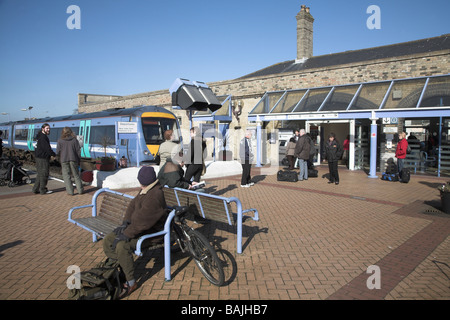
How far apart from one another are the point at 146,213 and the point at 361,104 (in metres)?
11.9

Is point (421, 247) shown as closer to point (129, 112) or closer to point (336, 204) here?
point (336, 204)

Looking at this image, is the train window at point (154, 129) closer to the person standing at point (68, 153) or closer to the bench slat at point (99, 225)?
the person standing at point (68, 153)

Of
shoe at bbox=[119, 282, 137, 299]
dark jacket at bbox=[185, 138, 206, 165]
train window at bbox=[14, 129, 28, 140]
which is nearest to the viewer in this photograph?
shoe at bbox=[119, 282, 137, 299]

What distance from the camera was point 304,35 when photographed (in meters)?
22.7

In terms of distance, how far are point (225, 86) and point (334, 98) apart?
9033 mm

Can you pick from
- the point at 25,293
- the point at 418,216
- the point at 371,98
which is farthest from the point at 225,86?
the point at 25,293

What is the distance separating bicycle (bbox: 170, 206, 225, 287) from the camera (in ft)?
12.3

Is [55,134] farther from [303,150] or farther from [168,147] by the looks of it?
[168,147]

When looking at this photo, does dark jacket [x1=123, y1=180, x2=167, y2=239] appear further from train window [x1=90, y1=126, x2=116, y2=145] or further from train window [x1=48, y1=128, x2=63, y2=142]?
train window [x1=48, y1=128, x2=63, y2=142]

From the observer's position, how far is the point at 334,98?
1468 centimetres

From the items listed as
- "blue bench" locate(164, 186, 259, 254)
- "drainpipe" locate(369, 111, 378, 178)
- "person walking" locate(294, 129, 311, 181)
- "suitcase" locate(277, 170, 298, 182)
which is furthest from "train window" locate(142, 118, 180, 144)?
"blue bench" locate(164, 186, 259, 254)

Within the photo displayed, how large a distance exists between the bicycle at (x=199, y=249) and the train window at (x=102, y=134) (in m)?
12.7

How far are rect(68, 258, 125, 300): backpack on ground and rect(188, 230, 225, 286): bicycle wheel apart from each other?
0.93 metres
